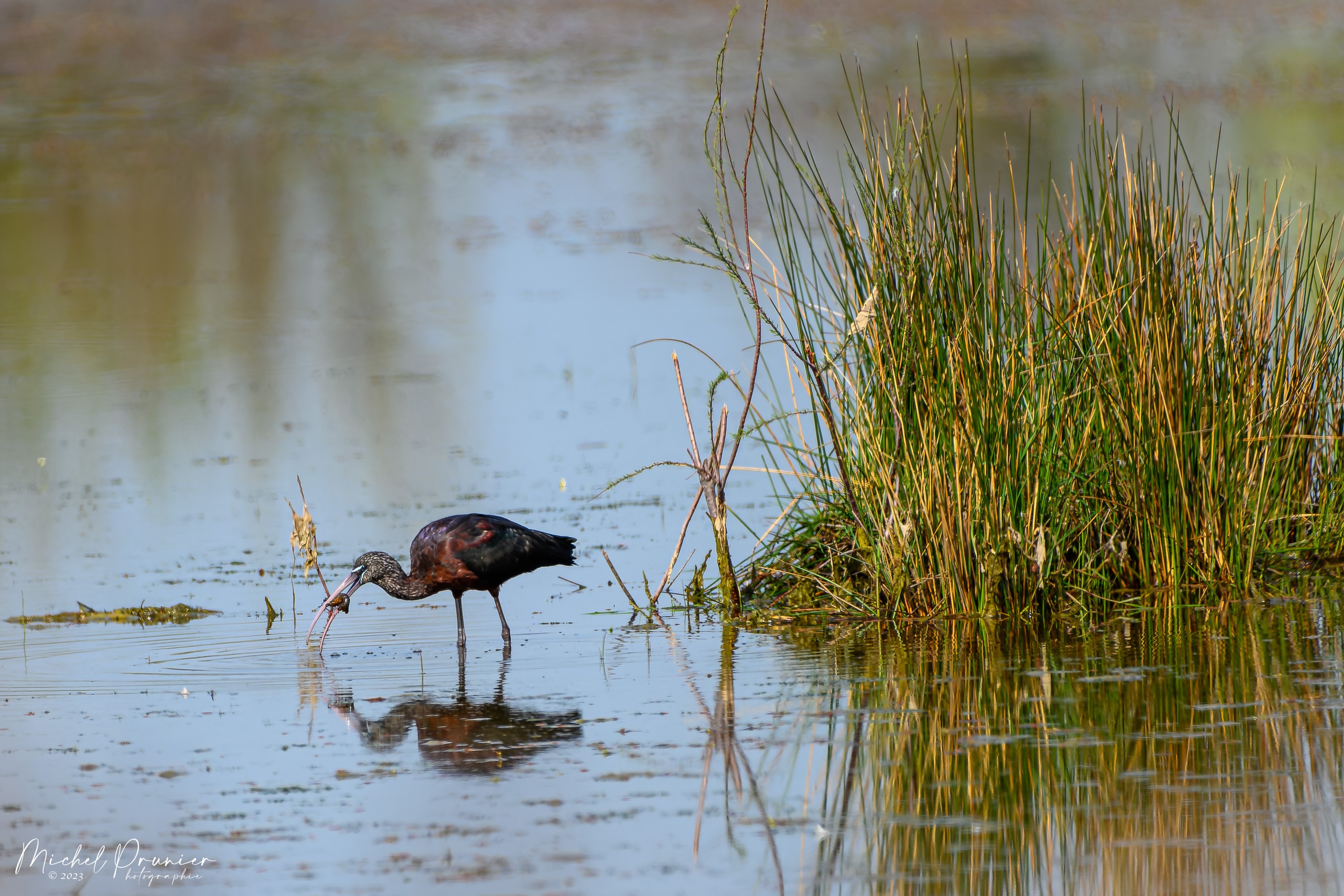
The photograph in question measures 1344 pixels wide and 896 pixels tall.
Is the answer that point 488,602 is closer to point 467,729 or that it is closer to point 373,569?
point 373,569

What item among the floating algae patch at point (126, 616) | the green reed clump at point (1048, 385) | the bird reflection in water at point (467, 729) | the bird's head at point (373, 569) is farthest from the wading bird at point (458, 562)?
the green reed clump at point (1048, 385)

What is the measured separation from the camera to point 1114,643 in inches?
248

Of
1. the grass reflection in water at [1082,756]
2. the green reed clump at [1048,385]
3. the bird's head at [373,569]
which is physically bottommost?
the grass reflection in water at [1082,756]

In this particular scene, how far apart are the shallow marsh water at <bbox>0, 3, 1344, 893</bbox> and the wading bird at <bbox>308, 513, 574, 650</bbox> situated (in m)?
0.21

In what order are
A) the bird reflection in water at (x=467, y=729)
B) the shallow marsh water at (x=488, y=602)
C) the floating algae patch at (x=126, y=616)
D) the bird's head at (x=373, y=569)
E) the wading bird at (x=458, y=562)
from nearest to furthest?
the shallow marsh water at (x=488, y=602) < the bird reflection in water at (x=467, y=729) < the wading bird at (x=458, y=562) < the bird's head at (x=373, y=569) < the floating algae patch at (x=126, y=616)

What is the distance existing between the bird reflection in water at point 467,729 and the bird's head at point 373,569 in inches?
45.6

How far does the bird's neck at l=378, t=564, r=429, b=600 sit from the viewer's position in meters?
7.61

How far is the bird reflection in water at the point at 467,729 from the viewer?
17.9ft

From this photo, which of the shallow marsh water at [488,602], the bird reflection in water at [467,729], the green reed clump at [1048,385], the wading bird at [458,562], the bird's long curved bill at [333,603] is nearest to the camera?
the shallow marsh water at [488,602]

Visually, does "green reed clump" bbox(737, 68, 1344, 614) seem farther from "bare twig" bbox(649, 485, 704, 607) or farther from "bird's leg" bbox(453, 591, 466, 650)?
"bird's leg" bbox(453, 591, 466, 650)

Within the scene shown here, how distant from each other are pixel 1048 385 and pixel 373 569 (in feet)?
9.49

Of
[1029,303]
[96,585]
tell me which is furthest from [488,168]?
[1029,303]

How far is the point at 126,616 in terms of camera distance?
779 centimetres

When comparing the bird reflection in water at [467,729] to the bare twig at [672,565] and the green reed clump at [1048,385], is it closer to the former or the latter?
the bare twig at [672,565]
